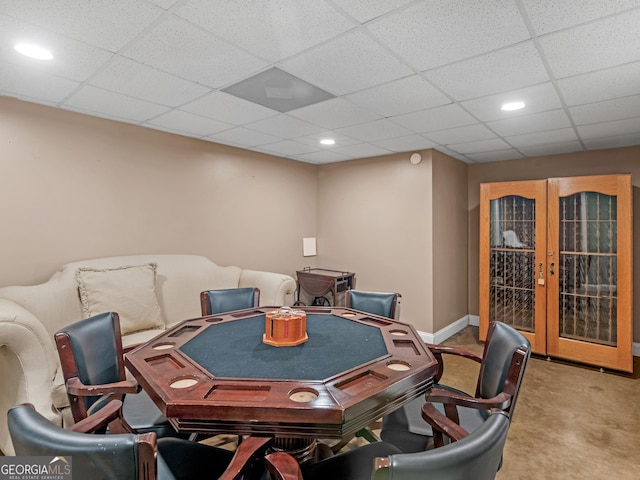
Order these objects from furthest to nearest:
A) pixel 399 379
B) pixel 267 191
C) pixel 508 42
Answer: pixel 267 191, pixel 508 42, pixel 399 379

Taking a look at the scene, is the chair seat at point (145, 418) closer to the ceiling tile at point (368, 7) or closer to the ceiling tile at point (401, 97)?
the ceiling tile at point (368, 7)

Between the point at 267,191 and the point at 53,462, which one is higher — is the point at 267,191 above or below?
above

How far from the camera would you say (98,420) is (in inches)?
53.4

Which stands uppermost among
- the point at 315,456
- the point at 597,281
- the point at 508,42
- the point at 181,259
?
the point at 508,42

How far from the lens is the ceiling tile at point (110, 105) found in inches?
103

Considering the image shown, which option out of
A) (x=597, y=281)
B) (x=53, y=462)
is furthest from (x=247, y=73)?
(x=597, y=281)

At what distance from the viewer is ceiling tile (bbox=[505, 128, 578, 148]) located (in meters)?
3.48

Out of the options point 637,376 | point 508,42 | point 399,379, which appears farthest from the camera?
point 637,376

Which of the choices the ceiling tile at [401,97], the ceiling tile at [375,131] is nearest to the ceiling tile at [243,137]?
the ceiling tile at [375,131]

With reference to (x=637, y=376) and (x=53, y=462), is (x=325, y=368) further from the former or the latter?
(x=637, y=376)

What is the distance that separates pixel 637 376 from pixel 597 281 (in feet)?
3.16

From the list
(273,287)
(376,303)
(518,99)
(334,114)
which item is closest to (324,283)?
(273,287)

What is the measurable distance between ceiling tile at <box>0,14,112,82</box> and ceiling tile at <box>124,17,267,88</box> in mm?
242

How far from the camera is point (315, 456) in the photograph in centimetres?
201
